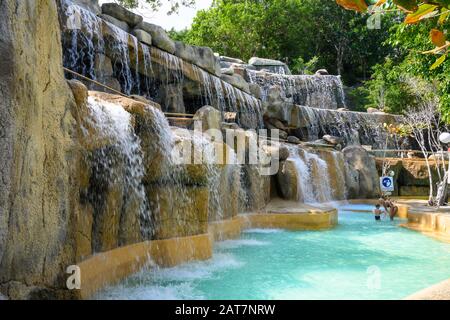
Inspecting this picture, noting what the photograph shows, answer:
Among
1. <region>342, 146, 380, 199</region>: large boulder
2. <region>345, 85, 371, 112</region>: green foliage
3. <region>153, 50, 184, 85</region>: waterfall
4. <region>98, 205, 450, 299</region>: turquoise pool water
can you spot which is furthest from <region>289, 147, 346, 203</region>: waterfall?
<region>345, 85, 371, 112</region>: green foliage

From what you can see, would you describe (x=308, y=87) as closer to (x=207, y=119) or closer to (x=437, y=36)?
(x=207, y=119)

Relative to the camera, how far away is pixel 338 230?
9.66m

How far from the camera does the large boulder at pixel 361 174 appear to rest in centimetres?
1522

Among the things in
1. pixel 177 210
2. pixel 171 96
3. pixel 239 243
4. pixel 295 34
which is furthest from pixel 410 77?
pixel 177 210

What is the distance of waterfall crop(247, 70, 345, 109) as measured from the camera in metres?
22.4

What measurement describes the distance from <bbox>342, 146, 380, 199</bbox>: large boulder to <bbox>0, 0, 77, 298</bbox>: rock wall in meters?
12.5

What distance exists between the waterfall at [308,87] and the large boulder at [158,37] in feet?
29.2

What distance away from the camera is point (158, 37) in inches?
500

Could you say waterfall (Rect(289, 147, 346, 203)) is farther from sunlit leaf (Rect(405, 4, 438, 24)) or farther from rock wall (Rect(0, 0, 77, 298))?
sunlit leaf (Rect(405, 4, 438, 24))

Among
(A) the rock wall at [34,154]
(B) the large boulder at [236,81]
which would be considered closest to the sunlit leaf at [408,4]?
(A) the rock wall at [34,154]

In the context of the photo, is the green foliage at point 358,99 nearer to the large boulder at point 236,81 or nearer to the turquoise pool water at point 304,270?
the large boulder at point 236,81

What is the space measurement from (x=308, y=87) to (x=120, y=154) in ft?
68.2
